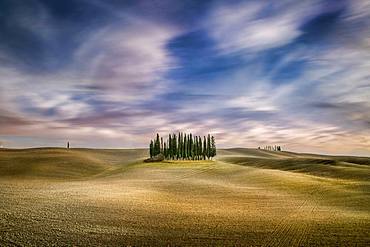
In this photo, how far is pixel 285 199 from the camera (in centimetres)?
2653

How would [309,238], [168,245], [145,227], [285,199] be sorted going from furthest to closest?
[285,199] → [145,227] → [309,238] → [168,245]

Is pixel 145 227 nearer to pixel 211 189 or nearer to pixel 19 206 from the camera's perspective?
pixel 19 206

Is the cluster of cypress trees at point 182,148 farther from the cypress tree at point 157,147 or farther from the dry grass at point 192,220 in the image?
the dry grass at point 192,220

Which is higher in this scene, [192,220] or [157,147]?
[157,147]

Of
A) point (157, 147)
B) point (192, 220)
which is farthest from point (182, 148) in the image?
point (192, 220)

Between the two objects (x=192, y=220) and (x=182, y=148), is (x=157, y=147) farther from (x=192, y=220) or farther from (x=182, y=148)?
(x=192, y=220)

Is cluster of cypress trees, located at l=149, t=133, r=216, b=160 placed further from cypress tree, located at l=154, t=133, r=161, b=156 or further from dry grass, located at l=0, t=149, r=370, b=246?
dry grass, located at l=0, t=149, r=370, b=246

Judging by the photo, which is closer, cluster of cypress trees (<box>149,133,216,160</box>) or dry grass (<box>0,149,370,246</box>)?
dry grass (<box>0,149,370,246</box>)

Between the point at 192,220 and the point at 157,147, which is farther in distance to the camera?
the point at 157,147

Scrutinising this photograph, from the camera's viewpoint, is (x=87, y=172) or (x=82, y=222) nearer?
(x=82, y=222)

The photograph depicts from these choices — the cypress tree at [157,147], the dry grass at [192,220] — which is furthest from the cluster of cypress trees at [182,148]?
the dry grass at [192,220]

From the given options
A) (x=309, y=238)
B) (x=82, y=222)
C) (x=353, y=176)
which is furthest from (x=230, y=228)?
(x=353, y=176)

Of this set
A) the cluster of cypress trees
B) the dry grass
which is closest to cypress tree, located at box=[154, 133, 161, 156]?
the cluster of cypress trees

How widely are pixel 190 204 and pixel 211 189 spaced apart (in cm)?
1011
